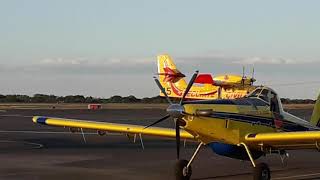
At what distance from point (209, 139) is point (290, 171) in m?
3.88

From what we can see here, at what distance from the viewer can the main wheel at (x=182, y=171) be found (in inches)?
542

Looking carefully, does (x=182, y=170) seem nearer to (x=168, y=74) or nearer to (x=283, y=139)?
(x=283, y=139)

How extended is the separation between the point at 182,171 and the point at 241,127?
1.75 meters

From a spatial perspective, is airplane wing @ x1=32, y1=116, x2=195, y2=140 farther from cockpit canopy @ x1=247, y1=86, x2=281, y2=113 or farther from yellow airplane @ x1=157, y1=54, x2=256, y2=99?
yellow airplane @ x1=157, y1=54, x2=256, y2=99

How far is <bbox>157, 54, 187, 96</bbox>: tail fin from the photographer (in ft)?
210

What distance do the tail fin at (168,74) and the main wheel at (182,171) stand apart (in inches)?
1918

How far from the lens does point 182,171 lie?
45.3ft

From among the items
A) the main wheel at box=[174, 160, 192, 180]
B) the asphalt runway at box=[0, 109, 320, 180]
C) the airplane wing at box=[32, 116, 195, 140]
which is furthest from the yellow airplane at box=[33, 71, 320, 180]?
the airplane wing at box=[32, 116, 195, 140]

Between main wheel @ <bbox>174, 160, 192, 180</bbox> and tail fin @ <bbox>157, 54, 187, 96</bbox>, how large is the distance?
4872 cm

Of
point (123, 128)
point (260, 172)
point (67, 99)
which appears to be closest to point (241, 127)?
point (260, 172)

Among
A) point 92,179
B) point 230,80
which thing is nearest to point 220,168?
point 92,179

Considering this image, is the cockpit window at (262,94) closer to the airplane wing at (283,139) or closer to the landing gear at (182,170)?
the airplane wing at (283,139)

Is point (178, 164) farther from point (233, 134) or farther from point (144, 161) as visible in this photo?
point (144, 161)

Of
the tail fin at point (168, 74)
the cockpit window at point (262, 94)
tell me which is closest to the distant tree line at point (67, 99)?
the tail fin at point (168, 74)
